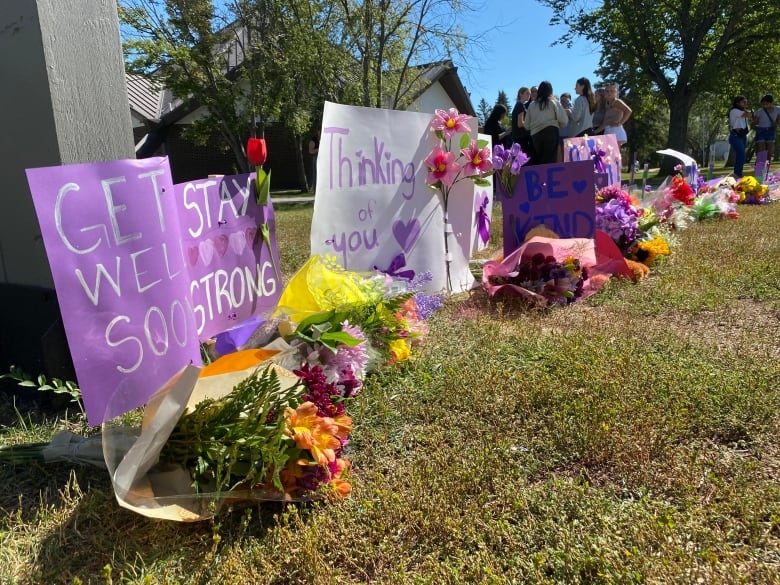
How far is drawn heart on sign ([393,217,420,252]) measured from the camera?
138 inches

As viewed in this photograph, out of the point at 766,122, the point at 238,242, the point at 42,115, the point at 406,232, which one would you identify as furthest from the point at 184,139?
the point at 42,115

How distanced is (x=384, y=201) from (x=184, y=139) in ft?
66.2

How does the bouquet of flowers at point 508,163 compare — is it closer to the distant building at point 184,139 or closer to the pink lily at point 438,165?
the pink lily at point 438,165

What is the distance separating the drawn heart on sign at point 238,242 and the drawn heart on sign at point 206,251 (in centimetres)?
12

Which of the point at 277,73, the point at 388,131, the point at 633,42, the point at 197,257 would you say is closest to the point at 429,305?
the point at 388,131

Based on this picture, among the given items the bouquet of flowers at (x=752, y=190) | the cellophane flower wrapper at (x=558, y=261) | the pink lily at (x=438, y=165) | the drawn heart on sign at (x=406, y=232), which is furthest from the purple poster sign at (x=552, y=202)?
the bouquet of flowers at (x=752, y=190)

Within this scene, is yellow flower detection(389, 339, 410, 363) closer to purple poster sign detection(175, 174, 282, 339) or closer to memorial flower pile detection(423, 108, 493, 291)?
purple poster sign detection(175, 174, 282, 339)

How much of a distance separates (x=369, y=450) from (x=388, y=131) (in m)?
2.24

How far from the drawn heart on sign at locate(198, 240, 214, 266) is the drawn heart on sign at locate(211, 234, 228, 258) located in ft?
0.09

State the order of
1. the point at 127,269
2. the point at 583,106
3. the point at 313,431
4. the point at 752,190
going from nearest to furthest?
the point at 313,431
the point at 127,269
the point at 583,106
the point at 752,190

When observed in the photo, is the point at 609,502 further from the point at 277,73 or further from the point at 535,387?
the point at 277,73

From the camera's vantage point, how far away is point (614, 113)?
815 cm

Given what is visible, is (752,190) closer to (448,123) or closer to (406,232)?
(448,123)

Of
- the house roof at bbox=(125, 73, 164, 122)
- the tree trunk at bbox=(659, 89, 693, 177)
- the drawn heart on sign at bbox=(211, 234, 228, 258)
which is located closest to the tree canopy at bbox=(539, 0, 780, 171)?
the tree trunk at bbox=(659, 89, 693, 177)
